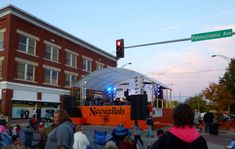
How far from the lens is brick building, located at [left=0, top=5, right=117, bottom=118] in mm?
37125

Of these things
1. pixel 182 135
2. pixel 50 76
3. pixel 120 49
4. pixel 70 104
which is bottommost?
pixel 182 135

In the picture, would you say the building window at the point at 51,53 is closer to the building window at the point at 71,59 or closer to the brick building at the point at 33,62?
the brick building at the point at 33,62

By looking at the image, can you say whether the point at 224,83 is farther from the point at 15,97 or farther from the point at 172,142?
the point at 172,142

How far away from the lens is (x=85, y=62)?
54.0 m

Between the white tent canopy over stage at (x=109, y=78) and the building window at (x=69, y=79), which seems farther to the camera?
the building window at (x=69, y=79)

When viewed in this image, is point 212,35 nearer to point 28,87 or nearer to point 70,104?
point 70,104

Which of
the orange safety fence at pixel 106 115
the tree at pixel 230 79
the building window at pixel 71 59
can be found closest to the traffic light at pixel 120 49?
the orange safety fence at pixel 106 115

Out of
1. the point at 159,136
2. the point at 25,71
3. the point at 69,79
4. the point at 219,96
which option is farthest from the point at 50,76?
the point at 159,136

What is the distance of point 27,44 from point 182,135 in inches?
1507

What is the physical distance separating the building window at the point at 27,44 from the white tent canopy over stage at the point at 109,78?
7.91 meters

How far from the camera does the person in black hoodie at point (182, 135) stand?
341 cm

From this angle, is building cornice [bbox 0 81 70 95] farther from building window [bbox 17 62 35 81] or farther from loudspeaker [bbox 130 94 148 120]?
loudspeaker [bbox 130 94 148 120]

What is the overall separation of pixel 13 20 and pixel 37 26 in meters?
4.32

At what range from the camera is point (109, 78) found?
127ft
